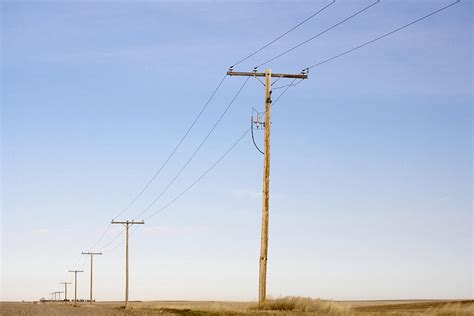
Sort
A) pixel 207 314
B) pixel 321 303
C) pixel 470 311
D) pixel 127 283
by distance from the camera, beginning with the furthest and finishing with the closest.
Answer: pixel 127 283
pixel 321 303
pixel 470 311
pixel 207 314

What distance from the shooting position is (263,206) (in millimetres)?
31766

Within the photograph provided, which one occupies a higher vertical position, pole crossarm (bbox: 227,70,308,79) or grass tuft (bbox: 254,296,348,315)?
pole crossarm (bbox: 227,70,308,79)

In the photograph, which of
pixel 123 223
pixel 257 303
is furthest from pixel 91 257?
pixel 257 303

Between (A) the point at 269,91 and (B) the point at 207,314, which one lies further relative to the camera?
(A) the point at 269,91

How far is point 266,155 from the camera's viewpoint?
32.2m

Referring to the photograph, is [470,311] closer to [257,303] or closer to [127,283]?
[257,303]

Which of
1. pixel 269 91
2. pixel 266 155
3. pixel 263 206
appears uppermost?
pixel 269 91

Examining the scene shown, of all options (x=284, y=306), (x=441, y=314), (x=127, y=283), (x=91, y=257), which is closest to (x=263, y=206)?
(x=284, y=306)

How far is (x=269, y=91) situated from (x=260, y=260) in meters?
7.28

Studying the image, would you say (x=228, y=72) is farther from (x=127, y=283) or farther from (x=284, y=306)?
(x=127, y=283)

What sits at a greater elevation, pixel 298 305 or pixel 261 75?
pixel 261 75

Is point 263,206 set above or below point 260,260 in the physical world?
above

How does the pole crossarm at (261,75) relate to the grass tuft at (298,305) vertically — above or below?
above

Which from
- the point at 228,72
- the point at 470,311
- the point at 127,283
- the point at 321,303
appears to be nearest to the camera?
the point at 470,311
